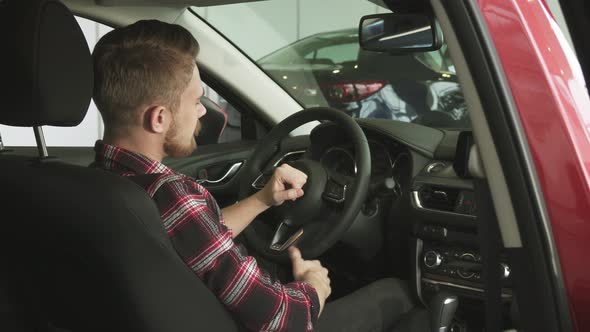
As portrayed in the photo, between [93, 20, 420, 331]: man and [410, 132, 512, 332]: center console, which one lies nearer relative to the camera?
[93, 20, 420, 331]: man

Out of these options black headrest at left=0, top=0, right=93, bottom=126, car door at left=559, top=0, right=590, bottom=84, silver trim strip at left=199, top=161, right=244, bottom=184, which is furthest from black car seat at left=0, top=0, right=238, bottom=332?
silver trim strip at left=199, top=161, right=244, bottom=184

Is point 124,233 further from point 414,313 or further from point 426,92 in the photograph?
point 426,92

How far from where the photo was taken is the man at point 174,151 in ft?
4.55

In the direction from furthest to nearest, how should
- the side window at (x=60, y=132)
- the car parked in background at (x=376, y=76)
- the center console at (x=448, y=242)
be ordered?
the car parked in background at (x=376, y=76) < the side window at (x=60, y=132) < the center console at (x=448, y=242)

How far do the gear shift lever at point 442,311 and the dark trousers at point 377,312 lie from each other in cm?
11

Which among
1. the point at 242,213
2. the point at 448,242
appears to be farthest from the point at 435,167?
the point at 242,213

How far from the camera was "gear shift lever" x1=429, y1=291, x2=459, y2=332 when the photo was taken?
198 centimetres

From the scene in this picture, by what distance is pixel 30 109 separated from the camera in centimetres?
142

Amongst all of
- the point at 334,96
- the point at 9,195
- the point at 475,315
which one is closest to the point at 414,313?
the point at 475,315

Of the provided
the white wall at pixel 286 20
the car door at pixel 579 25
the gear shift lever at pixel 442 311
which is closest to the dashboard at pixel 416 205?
the gear shift lever at pixel 442 311

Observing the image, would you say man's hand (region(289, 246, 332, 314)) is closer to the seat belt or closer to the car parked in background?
the seat belt

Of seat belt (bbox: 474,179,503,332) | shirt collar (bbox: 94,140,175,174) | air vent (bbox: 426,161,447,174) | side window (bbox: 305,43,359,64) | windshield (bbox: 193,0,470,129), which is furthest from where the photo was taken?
side window (bbox: 305,43,359,64)

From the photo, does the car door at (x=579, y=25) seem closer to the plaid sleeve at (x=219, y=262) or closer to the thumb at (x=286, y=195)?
the plaid sleeve at (x=219, y=262)

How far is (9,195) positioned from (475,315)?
139 centimetres
